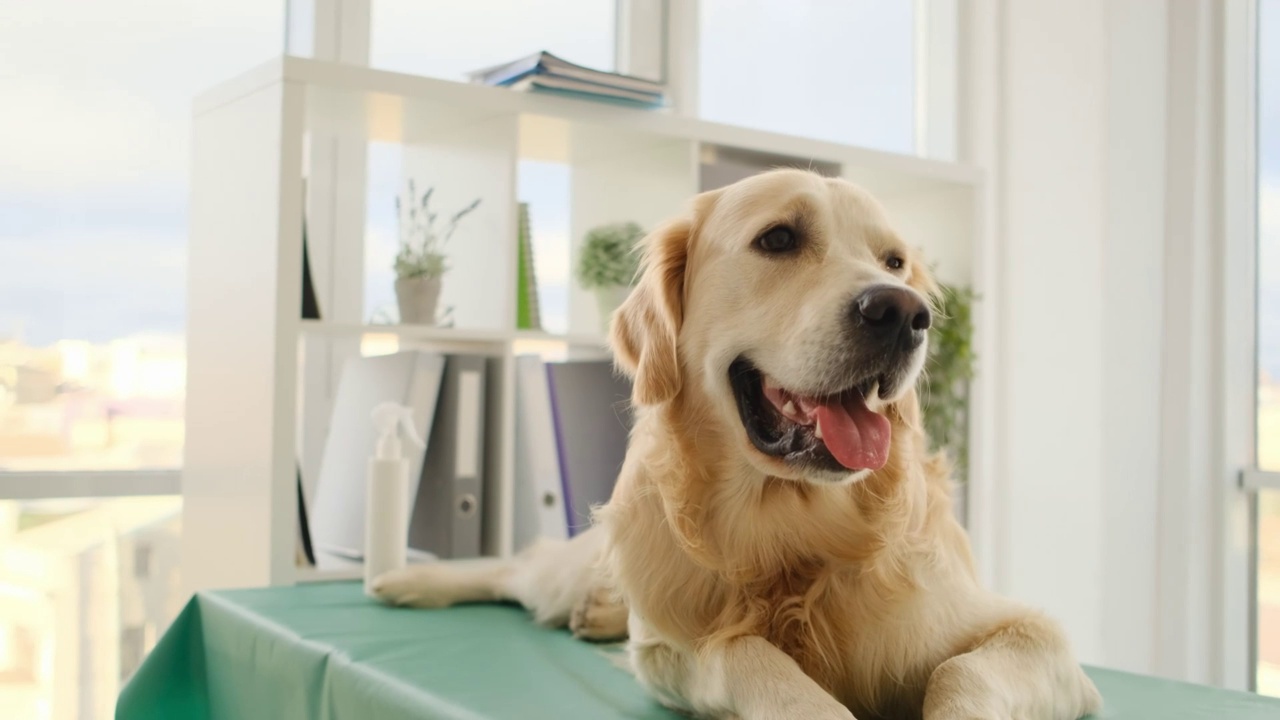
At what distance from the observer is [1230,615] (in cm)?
316

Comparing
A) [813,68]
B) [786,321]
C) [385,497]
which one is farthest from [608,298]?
[813,68]

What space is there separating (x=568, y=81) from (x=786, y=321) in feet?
4.03

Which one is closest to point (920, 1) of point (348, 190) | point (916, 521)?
point (348, 190)

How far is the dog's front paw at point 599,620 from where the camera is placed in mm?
1540

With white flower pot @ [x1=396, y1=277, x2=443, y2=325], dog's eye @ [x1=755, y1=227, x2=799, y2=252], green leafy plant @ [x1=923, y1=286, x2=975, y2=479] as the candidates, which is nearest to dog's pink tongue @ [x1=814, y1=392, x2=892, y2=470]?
dog's eye @ [x1=755, y1=227, x2=799, y2=252]

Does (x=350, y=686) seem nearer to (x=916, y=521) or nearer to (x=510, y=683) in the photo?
(x=510, y=683)

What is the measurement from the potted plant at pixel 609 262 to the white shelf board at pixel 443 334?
0.12 meters

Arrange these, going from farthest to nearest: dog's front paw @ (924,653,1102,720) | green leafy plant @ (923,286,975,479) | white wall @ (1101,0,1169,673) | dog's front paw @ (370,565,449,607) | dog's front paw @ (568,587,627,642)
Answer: white wall @ (1101,0,1169,673)
green leafy plant @ (923,286,975,479)
dog's front paw @ (370,565,449,607)
dog's front paw @ (568,587,627,642)
dog's front paw @ (924,653,1102,720)

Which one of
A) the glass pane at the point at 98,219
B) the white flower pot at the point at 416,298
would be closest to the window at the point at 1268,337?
the white flower pot at the point at 416,298

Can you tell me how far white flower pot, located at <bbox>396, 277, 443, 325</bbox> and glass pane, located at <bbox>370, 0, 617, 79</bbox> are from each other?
2.19 ft

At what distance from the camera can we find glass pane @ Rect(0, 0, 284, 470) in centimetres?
223

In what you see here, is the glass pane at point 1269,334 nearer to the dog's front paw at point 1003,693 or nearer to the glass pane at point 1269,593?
the glass pane at point 1269,593

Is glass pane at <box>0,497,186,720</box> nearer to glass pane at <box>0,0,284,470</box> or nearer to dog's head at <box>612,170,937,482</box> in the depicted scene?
glass pane at <box>0,0,284,470</box>

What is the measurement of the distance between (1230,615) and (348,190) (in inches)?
105
